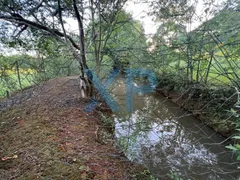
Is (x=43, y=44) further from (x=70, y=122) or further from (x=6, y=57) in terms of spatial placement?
(x=70, y=122)

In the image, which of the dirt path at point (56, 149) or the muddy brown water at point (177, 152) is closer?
the dirt path at point (56, 149)

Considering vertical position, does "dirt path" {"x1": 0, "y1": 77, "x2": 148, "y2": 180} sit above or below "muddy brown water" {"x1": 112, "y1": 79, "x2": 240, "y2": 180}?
above

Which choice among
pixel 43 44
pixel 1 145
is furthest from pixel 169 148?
pixel 43 44

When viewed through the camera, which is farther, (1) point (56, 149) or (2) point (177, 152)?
(2) point (177, 152)

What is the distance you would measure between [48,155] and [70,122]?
3.64ft

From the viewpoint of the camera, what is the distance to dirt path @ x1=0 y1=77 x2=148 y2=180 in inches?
70.6

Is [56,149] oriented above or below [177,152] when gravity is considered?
above

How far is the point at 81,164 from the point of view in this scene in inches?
75.3

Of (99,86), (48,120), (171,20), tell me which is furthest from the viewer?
(171,20)

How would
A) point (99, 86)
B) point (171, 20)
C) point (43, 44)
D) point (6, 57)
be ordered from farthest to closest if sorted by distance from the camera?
point (171, 20)
point (99, 86)
point (6, 57)
point (43, 44)

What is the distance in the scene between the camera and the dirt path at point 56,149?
1.79m

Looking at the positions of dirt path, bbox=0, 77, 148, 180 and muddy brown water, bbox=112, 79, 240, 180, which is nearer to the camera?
dirt path, bbox=0, 77, 148, 180

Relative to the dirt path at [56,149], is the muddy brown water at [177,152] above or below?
below

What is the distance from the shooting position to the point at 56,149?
7.07ft
